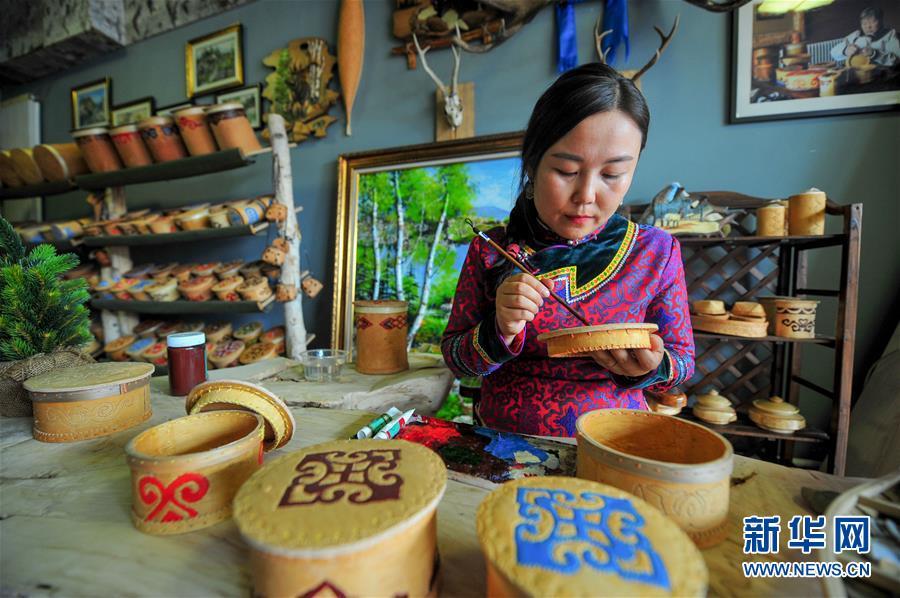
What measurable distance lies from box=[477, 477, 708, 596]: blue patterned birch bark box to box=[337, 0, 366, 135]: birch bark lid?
2.87 metres

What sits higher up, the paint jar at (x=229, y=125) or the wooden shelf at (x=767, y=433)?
the paint jar at (x=229, y=125)

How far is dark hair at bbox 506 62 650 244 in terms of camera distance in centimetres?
94

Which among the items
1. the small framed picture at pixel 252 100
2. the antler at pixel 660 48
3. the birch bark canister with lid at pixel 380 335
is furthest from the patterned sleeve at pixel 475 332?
the small framed picture at pixel 252 100

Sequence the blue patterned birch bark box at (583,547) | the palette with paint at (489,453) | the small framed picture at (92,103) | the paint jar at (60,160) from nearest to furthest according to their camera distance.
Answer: the blue patterned birch bark box at (583,547) < the palette with paint at (489,453) < the paint jar at (60,160) < the small framed picture at (92,103)

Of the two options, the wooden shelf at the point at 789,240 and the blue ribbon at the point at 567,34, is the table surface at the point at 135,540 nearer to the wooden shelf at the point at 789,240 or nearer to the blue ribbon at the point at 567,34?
the wooden shelf at the point at 789,240

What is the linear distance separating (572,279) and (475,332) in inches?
12.9

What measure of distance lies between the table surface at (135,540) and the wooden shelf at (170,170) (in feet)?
6.66

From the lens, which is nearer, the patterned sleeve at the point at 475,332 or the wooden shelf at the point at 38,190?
the patterned sleeve at the point at 475,332

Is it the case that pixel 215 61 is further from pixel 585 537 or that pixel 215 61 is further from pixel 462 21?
pixel 585 537

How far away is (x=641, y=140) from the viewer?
1.01 m

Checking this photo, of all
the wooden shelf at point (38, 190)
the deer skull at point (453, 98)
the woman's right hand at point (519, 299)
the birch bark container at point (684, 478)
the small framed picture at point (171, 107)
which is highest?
→ the small framed picture at point (171, 107)

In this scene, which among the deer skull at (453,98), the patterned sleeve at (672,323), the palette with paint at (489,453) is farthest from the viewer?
the deer skull at (453,98)

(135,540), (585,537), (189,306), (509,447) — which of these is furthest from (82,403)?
(189,306)

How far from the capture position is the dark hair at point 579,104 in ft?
3.08
